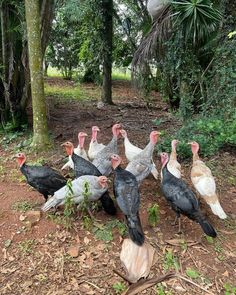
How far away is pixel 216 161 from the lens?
6.39 m

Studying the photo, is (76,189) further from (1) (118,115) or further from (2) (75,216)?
(1) (118,115)

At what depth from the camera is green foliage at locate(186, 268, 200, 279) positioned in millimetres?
3961

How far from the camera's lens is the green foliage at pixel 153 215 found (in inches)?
172

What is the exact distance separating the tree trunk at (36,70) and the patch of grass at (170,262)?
324 cm

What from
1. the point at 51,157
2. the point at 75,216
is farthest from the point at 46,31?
the point at 75,216

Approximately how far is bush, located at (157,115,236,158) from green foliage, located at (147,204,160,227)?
209 centimetres

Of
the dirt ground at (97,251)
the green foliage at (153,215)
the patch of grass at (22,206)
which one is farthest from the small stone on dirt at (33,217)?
Result: the green foliage at (153,215)

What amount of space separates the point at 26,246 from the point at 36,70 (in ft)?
10.4

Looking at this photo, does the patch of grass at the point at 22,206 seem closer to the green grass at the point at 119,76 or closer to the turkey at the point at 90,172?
the turkey at the point at 90,172

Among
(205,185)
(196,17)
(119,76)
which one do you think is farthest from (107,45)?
(119,76)

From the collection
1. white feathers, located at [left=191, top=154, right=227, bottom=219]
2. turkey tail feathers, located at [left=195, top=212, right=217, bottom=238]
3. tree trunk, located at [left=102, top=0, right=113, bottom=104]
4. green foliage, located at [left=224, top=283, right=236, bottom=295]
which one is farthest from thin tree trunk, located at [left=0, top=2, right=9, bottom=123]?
green foliage, located at [left=224, top=283, right=236, bottom=295]

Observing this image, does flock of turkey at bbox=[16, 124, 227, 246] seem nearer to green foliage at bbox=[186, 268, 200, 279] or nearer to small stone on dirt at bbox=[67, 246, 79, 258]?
green foliage at bbox=[186, 268, 200, 279]

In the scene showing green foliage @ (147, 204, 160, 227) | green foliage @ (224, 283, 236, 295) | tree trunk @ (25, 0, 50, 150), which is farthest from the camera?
tree trunk @ (25, 0, 50, 150)

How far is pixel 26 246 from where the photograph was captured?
13.9 feet
